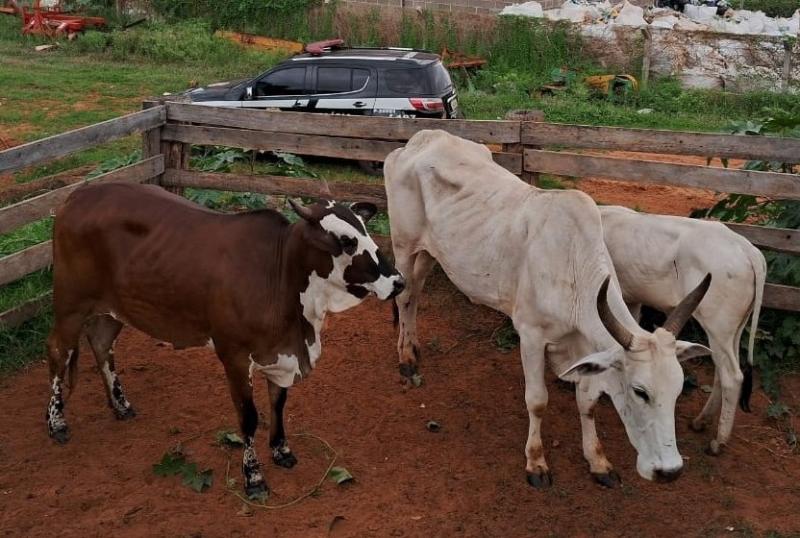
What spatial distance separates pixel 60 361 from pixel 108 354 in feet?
1.17

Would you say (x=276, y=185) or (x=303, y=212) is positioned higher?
(x=303, y=212)

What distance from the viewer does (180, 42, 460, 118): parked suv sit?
1306 cm

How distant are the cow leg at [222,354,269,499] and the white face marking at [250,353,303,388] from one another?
73mm

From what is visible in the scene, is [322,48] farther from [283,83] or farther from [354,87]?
[354,87]

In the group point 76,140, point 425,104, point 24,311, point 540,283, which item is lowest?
point 24,311

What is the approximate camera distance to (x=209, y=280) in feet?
17.4

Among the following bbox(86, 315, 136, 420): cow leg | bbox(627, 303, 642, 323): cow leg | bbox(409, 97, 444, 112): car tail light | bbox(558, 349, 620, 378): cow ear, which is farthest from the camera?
bbox(409, 97, 444, 112): car tail light

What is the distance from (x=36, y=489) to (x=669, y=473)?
3766 millimetres

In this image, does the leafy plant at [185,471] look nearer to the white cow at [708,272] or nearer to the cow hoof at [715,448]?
the white cow at [708,272]

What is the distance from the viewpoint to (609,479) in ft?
18.9

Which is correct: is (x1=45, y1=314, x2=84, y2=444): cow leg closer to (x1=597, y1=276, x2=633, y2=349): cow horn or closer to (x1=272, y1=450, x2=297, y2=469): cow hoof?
(x1=272, y1=450, x2=297, y2=469): cow hoof

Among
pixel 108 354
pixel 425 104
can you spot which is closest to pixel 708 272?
pixel 108 354

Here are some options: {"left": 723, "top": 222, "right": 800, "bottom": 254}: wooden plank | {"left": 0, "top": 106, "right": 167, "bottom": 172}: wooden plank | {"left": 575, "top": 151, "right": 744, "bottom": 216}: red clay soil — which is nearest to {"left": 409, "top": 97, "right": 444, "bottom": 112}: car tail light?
{"left": 575, "top": 151, "right": 744, "bottom": 216}: red clay soil

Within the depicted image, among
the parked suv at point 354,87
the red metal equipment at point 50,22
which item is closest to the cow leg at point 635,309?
the parked suv at point 354,87
